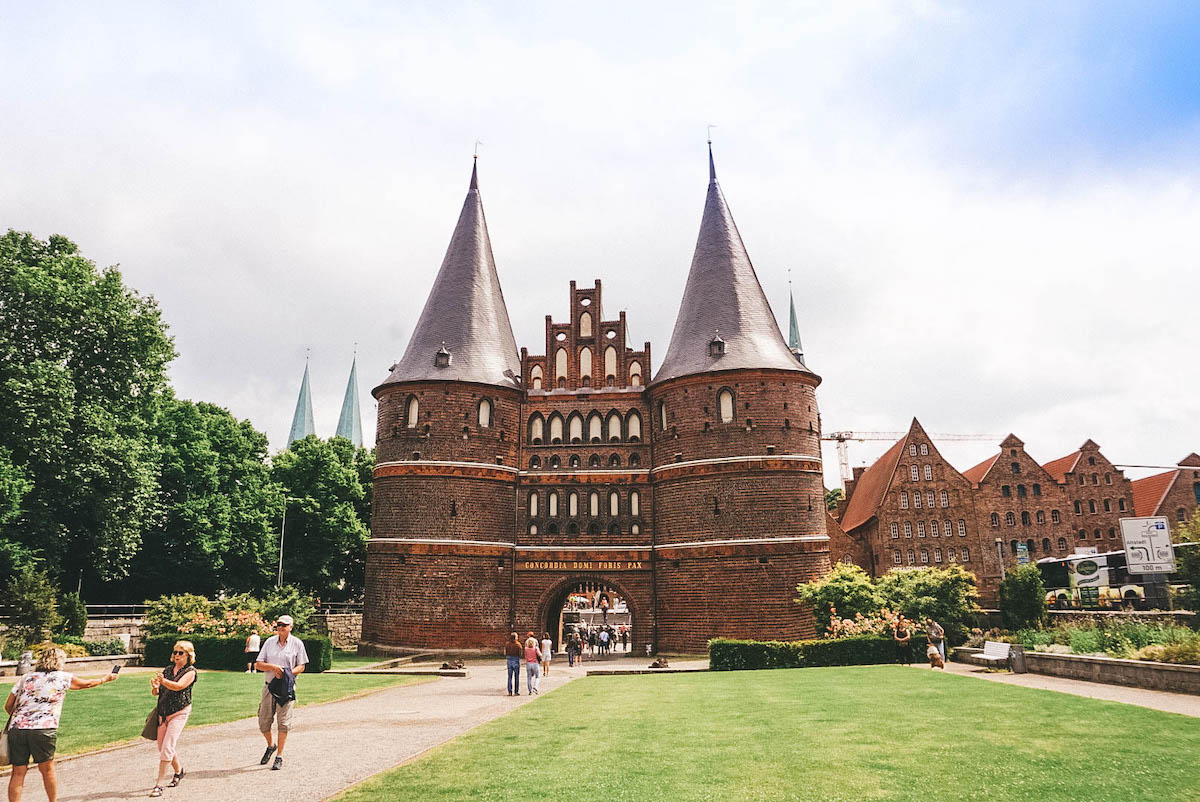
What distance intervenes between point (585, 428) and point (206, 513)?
1887 cm

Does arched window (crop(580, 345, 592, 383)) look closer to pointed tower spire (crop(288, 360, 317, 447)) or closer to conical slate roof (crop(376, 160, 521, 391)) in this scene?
conical slate roof (crop(376, 160, 521, 391))

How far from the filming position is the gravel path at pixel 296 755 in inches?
343

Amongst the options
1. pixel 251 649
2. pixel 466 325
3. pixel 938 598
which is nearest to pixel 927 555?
pixel 938 598

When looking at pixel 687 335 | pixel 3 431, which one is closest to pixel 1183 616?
pixel 687 335

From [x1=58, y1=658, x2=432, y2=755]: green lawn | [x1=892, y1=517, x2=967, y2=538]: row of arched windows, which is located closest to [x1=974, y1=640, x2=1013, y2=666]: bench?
[x1=58, y1=658, x2=432, y2=755]: green lawn

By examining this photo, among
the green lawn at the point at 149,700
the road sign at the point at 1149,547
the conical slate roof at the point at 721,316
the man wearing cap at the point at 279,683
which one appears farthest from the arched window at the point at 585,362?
the man wearing cap at the point at 279,683

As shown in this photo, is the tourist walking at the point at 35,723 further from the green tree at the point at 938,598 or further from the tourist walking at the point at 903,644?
the green tree at the point at 938,598

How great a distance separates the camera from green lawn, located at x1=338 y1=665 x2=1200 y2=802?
7914 millimetres

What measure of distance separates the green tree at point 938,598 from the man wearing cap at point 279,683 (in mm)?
22236

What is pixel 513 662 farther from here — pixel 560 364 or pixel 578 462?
pixel 560 364

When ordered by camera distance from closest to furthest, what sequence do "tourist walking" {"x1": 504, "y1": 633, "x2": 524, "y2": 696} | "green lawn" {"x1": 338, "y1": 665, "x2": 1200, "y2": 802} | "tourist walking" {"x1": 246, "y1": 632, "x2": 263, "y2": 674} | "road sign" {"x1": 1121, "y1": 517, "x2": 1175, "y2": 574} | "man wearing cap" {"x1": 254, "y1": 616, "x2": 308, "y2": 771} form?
"green lawn" {"x1": 338, "y1": 665, "x2": 1200, "y2": 802} < "man wearing cap" {"x1": 254, "y1": 616, "x2": 308, "y2": 771} < "tourist walking" {"x1": 504, "y1": 633, "x2": 524, "y2": 696} < "tourist walking" {"x1": 246, "y1": 632, "x2": 263, "y2": 674} < "road sign" {"x1": 1121, "y1": 517, "x2": 1175, "y2": 574}

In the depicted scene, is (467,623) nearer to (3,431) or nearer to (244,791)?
(3,431)

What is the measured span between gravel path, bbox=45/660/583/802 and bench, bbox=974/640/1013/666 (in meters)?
13.4

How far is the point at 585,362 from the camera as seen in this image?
1467 inches
